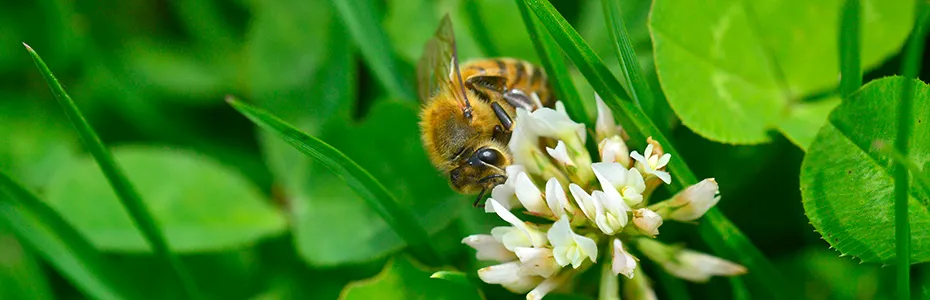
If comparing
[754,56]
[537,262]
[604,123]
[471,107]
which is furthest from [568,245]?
[754,56]

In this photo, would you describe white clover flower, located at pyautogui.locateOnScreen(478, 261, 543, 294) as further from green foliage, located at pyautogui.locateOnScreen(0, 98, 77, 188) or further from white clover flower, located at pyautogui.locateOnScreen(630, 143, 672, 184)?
green foliage, located at pyautogui.locateOnScreen(0, 98, 77, 188)

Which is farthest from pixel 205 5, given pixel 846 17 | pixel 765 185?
pixel 846 17

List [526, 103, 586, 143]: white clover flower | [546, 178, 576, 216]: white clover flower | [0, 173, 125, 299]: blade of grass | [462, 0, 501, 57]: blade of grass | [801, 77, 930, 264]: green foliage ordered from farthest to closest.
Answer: [462, 0, 501, 57]: blade of grass, [0, 173, 125, 299]: blade of grass, [526, 103, 586, 143]: white clover flower, [546, 178, 576, 216]: white clover flower, [801, 77, 930, 264]: green foliage

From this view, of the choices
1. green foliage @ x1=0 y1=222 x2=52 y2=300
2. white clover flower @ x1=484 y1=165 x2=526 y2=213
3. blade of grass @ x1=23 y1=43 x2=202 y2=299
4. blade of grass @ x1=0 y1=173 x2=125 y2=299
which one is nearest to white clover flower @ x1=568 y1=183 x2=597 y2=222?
white clover flower @ x1=484 y1=165 x2=526 y2=213

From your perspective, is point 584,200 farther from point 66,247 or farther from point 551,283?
point 66,247

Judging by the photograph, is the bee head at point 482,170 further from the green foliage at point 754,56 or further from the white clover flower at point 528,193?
the green foliage at point 754,56

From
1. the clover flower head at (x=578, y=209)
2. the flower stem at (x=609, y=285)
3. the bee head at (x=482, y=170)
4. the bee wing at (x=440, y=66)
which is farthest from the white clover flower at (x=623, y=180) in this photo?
the bee wing at (x=440, y=66)
